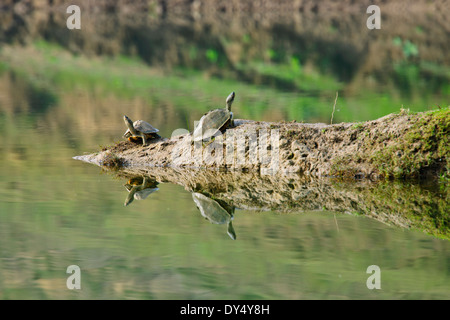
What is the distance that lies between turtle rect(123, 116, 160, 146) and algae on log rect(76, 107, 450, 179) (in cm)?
32

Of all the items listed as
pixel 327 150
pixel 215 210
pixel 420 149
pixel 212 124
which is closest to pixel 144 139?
pixel 212 124

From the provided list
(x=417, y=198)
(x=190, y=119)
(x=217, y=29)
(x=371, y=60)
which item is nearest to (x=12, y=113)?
(x=190, y=119)

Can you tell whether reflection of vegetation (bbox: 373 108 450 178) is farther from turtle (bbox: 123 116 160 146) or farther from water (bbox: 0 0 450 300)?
turtle (bbox: 123 116 160 146)

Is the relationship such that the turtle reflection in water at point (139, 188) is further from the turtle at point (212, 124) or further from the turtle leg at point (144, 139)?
the turtle leg at point (144, 139)

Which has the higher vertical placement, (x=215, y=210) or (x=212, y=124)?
(x=212, y=124)

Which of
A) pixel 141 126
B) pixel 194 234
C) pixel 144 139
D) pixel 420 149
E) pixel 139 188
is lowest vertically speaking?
pixel 194 234

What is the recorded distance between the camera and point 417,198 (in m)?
8.71

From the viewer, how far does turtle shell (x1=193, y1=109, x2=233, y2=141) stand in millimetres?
10742

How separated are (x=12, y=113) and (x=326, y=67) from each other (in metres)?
12.0

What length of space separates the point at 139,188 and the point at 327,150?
266 centimetres

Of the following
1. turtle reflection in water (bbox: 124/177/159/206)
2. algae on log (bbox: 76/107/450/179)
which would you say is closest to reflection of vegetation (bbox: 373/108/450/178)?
algae on log (bbox: 76/107/450/179)

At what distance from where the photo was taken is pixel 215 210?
27.7 ft

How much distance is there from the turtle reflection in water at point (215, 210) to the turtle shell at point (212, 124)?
174cm

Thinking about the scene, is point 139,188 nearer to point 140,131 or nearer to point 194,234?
point 140,131
